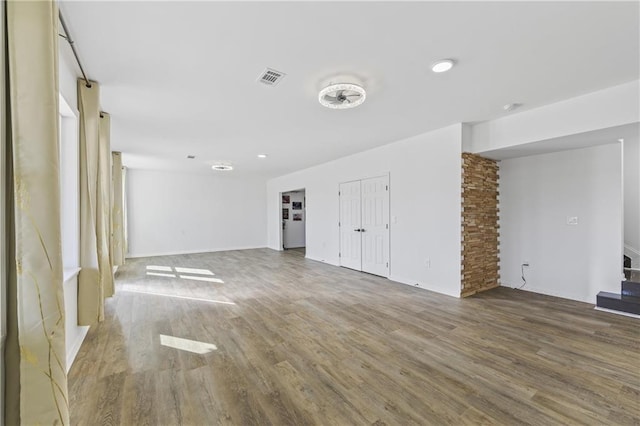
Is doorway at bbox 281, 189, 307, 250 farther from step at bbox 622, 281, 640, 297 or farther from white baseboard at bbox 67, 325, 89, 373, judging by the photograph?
step at bbox 622, 281, 640, 297

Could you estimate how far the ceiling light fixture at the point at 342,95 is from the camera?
108 inches

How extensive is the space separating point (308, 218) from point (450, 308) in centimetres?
507

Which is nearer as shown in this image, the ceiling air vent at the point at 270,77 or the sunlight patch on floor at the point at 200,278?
the ceiling air vent at the point at 270,77

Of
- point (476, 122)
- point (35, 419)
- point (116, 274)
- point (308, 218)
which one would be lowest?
point (116, 274)

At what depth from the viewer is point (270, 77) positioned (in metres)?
2.77

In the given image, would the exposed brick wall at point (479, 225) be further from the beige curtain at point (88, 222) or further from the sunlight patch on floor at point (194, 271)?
the sunlight patch on floor at point (194, 271)

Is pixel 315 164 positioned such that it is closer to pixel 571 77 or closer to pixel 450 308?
pixel 450 308

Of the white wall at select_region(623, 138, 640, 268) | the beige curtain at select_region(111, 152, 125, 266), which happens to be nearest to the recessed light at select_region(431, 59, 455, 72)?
the white wall at select_region(623, 138, 640, 268)

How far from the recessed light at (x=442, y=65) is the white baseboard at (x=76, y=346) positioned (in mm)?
4184

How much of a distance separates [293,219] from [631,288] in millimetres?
8816

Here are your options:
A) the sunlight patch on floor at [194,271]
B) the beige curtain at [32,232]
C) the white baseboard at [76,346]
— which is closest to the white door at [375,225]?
the sunlight patch on floor at [194,271]

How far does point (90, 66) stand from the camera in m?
2.57

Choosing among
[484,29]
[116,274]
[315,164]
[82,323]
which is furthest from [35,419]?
[315,164]

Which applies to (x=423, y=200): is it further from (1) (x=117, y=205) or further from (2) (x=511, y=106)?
(1) (x=117, y=205)
